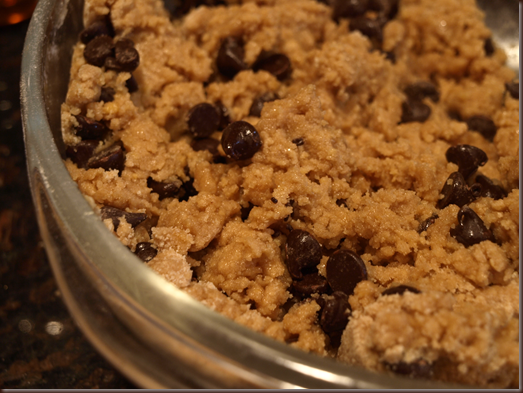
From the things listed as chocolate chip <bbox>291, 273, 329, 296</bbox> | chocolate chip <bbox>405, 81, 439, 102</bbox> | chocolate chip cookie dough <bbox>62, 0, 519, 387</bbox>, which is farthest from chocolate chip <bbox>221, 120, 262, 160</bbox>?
chocolate chip <bbox>405, 81, 439, 102</bbox>

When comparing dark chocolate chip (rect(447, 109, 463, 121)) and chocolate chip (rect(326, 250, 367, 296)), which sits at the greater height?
dark chocolate chip (rect(447, 109, 463, 121))

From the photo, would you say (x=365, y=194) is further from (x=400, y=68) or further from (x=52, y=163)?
(x=52, y=163)

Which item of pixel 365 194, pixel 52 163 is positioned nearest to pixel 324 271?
pixel 365 194

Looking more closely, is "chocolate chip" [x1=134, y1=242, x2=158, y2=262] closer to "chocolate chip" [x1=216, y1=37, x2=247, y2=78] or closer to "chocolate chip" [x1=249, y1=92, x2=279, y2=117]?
"chocolate chip" [x1=249, y1=92, x2=279, y2=117]

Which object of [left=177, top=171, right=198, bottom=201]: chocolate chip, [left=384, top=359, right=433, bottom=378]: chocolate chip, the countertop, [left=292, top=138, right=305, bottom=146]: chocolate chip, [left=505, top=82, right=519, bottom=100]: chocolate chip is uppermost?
[left=505, top=82, right=519, bottom=100]: chocolate chip

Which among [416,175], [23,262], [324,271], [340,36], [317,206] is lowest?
[23,262]

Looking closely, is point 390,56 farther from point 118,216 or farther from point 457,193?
point 118,216

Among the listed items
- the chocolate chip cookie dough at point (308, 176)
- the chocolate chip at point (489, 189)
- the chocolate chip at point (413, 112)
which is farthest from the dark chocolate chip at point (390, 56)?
the chocolate chip at point (489, 189)
